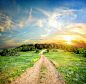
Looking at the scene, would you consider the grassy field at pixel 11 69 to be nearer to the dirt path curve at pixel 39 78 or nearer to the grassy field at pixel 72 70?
the dirt path curve at pixel 39 78

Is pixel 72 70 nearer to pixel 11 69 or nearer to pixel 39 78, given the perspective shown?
pixel 39 78

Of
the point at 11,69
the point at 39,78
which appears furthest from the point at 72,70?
the point at 11,69

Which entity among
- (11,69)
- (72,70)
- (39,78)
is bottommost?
(72,70)

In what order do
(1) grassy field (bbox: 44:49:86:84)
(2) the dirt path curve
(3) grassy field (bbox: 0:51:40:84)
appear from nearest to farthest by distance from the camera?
(2) the dirt path curve → (3) grassy field (bbox: 0:51:40:84) → (1) grassy field (bbox: 44:49:86:84)

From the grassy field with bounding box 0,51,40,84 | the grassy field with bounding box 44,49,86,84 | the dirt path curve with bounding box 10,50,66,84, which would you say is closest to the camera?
the dirt path curve with bounding box 10,50,66,84

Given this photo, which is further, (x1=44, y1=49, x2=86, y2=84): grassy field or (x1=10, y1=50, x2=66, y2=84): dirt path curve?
(x1=44, y1=49, x2=86, y2=84): grassy field

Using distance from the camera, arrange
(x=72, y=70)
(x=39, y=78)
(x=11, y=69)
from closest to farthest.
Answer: (x=39, y=78), (x=11, y=69), (x=72, y=70)

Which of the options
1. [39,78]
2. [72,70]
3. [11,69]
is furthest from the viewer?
[72,70]

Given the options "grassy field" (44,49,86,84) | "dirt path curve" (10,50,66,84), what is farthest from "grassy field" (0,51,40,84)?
"grassy field" (44,49,86,84)

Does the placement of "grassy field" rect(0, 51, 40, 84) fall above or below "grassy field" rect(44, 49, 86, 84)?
above

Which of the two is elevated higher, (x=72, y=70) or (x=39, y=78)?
(x=39, y=78)

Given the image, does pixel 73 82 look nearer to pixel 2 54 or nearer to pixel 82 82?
pixel 82 82

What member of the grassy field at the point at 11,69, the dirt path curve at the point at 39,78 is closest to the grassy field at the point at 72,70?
the dirt path curve at the point at 39,78

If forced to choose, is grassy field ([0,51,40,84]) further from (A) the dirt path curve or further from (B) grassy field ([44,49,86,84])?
(B) grassy field ([44,49,86,84])
